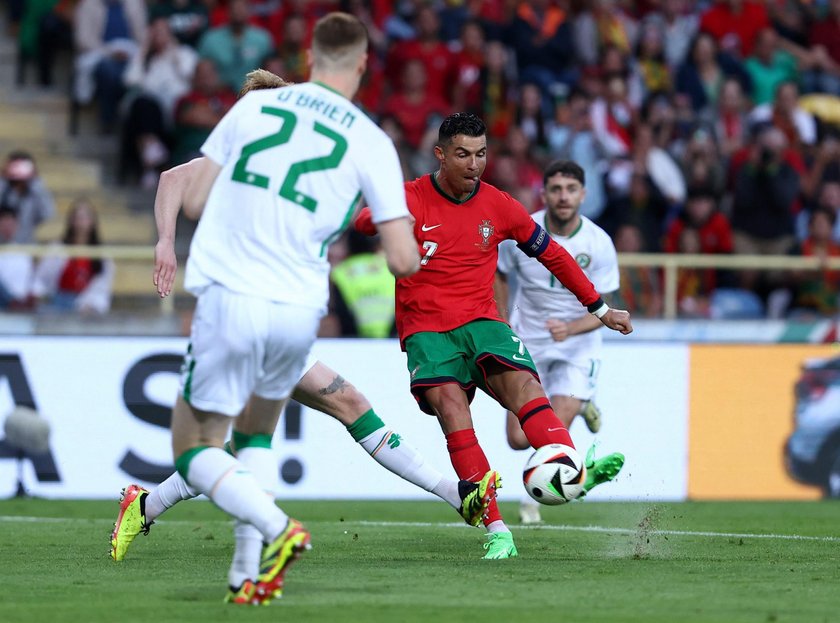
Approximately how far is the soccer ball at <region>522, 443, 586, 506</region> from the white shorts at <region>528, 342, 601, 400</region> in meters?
3.41

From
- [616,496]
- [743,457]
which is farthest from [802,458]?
[616,496]

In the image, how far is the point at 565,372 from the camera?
1177 cm

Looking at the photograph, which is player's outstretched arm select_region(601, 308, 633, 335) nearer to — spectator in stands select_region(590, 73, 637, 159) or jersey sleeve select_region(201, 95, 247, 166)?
jersey sleeve select_region(201, 95, 247, 166)

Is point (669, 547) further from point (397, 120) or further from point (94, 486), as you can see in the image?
point (397, 120)

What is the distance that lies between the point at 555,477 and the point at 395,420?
19.7 feet

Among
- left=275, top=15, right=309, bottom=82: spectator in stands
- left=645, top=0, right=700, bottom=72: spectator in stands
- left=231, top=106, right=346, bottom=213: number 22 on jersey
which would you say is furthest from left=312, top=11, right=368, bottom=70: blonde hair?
left=645, top=0, right=700, bottom=72: spectator in stands

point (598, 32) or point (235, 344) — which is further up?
point (598, 32)

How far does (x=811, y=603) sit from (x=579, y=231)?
496 centimetres

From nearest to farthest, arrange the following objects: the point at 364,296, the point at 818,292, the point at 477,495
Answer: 1. the point at 477,495
2. the point at 364,296
3. the point at 818,292

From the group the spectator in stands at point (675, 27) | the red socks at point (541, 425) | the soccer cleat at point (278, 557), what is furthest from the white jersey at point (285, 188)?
the spectator in stands at point (675, 27)

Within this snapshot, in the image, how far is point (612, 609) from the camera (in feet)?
21.3

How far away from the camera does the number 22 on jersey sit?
6426 millimetres

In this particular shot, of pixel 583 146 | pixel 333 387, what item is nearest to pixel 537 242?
pixel 333 387

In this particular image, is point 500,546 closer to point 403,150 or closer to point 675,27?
point 403,150
